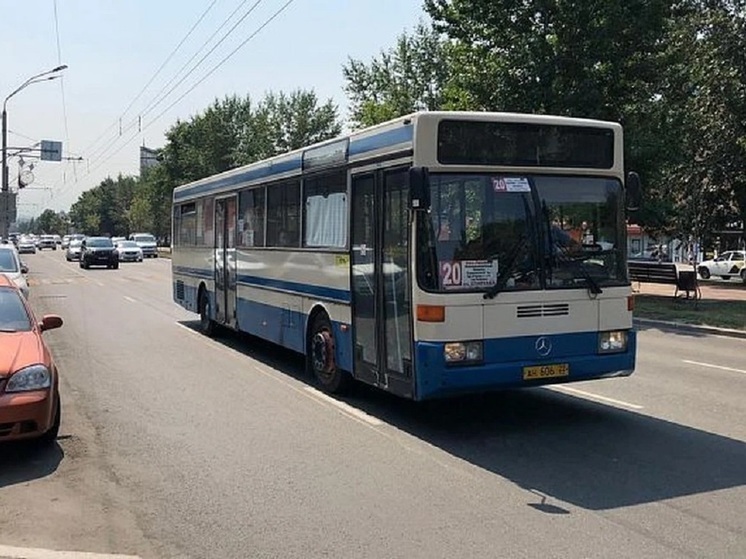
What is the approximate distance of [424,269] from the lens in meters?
7.62

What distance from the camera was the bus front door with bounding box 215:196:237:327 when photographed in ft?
46.0

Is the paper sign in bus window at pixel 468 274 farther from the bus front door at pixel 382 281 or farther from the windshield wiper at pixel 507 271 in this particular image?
the bus front door at pixel 382 281

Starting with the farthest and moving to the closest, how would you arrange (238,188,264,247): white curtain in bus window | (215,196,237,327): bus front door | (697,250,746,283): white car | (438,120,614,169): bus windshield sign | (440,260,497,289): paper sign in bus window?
(697,250,746,283): white car, (215,196,237,327): bus front door, (238,188,264,247): white curtain in bus window, (438,120,614,169): bus windshield sign, (440,260,497,289): paper sign in bus window

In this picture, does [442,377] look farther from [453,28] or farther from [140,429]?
[453,28]

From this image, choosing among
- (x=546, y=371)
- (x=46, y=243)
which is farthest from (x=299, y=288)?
(x=46, y=243)

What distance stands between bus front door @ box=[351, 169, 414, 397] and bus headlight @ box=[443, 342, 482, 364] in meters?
0.45

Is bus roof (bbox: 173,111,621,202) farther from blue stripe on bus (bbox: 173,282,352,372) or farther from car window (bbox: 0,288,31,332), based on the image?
car window (bbox: 0,288,31,332)

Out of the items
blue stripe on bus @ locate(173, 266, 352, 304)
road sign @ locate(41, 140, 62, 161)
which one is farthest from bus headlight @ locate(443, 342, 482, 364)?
road sign @ locate(41, 140, 62, 161)

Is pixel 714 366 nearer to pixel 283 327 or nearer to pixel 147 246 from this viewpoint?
pixel 283 327

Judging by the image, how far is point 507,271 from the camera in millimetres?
7777

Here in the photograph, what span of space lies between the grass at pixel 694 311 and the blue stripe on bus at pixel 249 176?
1063 cm

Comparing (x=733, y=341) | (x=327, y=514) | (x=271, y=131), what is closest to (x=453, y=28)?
(x=733, y=341)

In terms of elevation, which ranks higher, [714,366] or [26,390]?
[26,390]

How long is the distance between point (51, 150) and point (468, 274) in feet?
161
